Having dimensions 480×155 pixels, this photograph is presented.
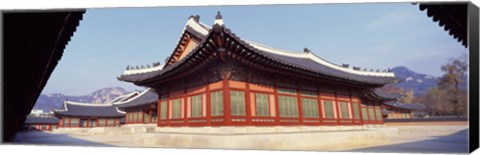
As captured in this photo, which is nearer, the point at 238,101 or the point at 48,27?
the point at 48,27

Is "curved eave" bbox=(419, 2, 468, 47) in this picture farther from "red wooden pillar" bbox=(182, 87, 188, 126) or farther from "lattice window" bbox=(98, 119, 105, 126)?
"lattice window" bbox=(98, 119, 105, 126)

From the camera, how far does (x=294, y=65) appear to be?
12641 millimetres

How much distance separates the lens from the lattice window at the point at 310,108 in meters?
14.5

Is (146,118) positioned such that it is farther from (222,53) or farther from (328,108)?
(222,53)

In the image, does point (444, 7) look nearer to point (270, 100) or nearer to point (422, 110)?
point (270, 100)

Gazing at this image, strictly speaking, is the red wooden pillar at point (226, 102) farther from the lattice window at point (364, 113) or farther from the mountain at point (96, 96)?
the mountain at point (96, 96)

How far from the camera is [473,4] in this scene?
9.27 m

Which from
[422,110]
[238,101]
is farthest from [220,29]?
[422,110]

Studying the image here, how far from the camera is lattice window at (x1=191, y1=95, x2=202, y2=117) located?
1303 cm

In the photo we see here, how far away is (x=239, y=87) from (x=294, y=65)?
2.14m

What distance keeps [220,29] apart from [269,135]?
418cm

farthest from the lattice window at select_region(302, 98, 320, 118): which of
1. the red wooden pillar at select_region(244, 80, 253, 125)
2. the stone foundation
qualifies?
the red wooden pillar at select_region(244, 80, 253, 125)

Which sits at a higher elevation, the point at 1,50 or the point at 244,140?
the point at 1,50

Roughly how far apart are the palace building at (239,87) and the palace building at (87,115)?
24.6 m
